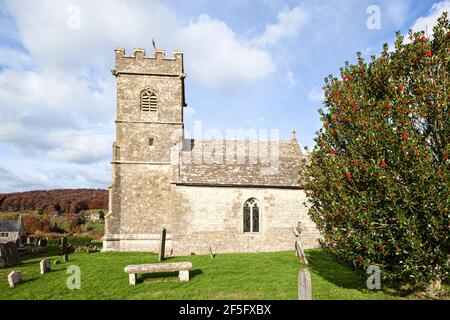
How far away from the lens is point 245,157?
73.7 ft

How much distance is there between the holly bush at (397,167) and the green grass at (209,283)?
2.26m

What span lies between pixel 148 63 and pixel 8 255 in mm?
16926

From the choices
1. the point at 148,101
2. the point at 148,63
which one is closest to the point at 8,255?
the point at 148,101

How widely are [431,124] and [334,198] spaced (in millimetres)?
3622

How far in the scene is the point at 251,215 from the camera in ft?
65.8

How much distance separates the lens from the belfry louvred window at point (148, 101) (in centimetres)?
2278

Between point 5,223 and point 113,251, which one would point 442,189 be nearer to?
point 113,251

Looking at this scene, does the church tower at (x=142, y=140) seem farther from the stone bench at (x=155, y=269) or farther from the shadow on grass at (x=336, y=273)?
the shadow on grass at (x=336, y=273)

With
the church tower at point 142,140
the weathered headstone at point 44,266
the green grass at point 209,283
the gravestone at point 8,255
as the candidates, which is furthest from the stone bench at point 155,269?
the gravestone at point 8,255

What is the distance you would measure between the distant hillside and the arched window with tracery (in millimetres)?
64999

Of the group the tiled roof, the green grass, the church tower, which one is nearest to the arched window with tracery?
the tiled roof

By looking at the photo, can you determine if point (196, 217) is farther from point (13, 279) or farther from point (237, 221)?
point (13, 279)

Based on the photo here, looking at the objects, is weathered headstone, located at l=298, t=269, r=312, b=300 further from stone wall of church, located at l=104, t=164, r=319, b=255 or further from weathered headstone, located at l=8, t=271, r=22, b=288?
stone wall of church, located at l=104, t=164, r=319, b=255
